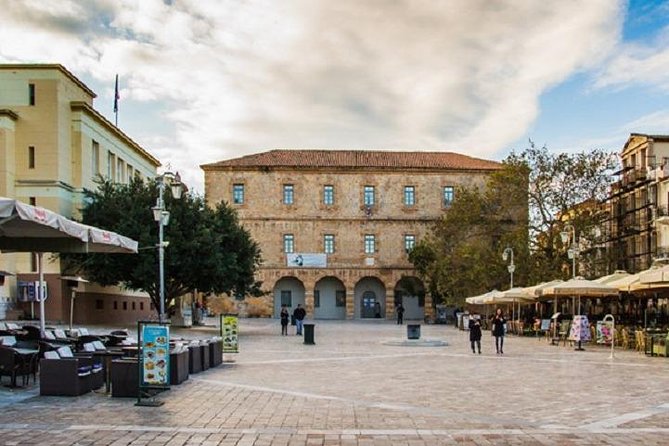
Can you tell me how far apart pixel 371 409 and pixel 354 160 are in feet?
182

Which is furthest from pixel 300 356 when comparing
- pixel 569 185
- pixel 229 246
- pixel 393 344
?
pixel 569 185

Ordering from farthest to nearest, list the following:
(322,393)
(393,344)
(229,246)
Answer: (229,246)
(393,344)
(322,393)

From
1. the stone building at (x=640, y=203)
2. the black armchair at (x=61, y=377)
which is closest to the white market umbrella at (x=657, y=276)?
the black armchair at (x=61, y=377)

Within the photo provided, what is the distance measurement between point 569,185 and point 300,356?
26279mm

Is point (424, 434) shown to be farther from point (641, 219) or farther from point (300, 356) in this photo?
point (641, 219)

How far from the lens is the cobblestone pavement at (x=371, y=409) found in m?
8.95

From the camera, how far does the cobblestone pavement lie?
8.95 meters

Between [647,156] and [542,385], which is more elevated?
[647,156]

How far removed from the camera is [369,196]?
64.9m

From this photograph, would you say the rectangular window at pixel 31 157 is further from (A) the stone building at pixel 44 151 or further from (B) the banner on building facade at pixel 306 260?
(B) the banner on building facade at pixel 306 260

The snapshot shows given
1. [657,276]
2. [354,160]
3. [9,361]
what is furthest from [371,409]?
[354,160]

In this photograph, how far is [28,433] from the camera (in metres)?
9.00

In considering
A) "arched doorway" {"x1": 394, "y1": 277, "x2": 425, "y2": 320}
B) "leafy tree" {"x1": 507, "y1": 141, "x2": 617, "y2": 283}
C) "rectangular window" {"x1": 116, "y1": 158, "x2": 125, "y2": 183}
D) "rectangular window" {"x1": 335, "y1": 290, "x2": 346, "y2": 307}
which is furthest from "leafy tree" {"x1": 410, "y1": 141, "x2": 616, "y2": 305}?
"rectangular window" {"x1": 116, "y1": 158, "x2": 125, "y2": 183}

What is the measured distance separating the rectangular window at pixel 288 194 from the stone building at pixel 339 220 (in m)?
0.10
